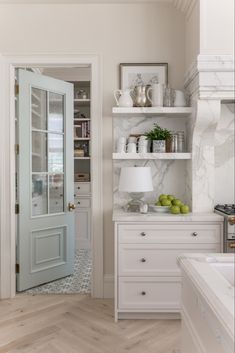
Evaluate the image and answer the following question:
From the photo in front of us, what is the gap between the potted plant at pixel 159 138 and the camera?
3.26 meters

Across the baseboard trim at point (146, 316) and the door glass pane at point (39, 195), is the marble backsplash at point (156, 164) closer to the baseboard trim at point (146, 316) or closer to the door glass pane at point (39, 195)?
the door glass pane at point (39, 195)

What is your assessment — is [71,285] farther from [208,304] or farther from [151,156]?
[208,304]

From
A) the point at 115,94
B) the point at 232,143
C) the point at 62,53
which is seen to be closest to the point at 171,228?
the point at 232,143

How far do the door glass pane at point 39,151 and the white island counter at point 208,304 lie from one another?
2507 millimetres

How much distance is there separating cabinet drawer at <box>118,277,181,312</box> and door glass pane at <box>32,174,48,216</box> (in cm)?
128

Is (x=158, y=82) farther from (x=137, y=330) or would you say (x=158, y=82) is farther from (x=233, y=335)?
(x=233, y=335)

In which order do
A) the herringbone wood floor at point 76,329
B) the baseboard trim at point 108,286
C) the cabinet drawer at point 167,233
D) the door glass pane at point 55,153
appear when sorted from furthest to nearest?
1. the door glass pane at point 55,153
2. the baseboard trim at point 108,286
3. the cabinet drawer at point 167,233
4. the herringbone wood floor at point 76,329

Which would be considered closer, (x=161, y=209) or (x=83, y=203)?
(x=161, y=209)

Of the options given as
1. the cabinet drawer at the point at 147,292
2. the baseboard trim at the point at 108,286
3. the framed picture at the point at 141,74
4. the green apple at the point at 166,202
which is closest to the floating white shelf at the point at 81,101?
the framed picture at the point at 141,74

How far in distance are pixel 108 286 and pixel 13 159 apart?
1.55m

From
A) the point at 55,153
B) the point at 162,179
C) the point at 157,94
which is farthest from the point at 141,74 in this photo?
the point at 55,153

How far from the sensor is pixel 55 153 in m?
3.99

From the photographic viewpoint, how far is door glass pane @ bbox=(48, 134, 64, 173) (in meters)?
3.95

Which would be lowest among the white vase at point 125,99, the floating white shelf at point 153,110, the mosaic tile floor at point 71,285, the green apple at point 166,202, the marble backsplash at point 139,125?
the mosaic tile floor at point 71,285
